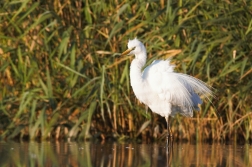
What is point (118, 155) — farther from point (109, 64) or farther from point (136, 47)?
point (109, 64)

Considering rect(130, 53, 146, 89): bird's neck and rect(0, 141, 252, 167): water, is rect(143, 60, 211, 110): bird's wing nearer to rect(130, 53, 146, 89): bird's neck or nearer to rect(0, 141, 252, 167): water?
rect(130, 53, 146, 89): bird's neck

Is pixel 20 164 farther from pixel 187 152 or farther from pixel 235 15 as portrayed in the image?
pixel 235 15

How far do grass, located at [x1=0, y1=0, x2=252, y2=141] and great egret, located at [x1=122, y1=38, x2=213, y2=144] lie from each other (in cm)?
58

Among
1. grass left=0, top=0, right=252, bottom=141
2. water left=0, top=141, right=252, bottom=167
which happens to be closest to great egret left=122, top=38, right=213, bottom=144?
water left=0, top=141, right=252, bottom=167

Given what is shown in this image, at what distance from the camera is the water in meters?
6.15

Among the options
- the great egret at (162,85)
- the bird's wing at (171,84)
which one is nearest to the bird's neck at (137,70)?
the great egret at (162,85)

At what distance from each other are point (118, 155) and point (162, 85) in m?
0.81

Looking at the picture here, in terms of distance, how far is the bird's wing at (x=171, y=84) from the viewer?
705 cm

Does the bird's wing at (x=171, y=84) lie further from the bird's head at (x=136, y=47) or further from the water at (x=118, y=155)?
the water at (x=118, y=155)

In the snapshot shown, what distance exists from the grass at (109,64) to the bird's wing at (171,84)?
1.93 ft

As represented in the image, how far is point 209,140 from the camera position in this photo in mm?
8094

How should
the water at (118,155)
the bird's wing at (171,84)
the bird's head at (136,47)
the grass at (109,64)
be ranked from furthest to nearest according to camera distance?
the grass at (109,64) < the bird's wing at (171,84) < the bird's head at (136,47) < the water at (118,155)

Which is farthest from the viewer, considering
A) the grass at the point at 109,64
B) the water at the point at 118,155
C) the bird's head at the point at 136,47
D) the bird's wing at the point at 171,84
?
the grass at the point at 109,64

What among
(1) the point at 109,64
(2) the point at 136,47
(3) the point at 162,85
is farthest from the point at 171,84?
(1) the point at 109,64
